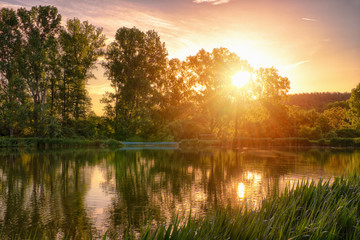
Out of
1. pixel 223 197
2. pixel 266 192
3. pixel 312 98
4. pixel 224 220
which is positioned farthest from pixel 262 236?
pixel 312 98

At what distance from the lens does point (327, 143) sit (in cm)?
5269

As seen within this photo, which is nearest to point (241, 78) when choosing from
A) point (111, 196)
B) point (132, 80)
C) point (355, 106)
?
point (132, 80)

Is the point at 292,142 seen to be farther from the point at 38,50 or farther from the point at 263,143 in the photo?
the point at 38,50

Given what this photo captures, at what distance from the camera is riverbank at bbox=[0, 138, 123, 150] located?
43.7m

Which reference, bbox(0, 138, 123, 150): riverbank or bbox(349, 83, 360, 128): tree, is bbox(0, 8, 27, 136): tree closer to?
bbox(0, 138, 123, 150): riverbank

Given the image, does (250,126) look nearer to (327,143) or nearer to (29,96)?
(327,143)

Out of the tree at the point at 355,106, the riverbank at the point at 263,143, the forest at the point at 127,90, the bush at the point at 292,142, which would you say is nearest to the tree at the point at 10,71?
the forest at the point at 127,90

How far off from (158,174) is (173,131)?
128 ft

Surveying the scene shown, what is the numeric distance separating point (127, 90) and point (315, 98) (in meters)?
121

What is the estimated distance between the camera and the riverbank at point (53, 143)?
4367 cm

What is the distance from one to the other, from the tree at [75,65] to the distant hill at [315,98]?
4316 inches

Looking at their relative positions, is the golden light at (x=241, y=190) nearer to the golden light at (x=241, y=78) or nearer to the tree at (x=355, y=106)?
the golden light at (x=241, y=78)

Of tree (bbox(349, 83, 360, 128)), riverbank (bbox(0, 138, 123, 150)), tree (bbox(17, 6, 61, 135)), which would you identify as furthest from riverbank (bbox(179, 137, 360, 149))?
tree (bbox(17, 6, 61, 135))

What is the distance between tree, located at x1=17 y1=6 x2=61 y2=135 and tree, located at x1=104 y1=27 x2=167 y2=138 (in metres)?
11.0
